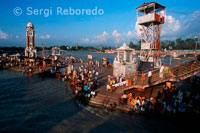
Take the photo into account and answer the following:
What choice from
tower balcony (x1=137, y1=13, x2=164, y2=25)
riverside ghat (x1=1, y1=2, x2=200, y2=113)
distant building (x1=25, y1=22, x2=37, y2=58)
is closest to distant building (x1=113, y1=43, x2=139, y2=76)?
riverside ghat (x1=1, y1=2, x2=200, y2=113)

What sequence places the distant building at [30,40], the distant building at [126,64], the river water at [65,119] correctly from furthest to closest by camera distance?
the distant building at [30,40] → the distant building at [126,64] → the river water at [65,119]

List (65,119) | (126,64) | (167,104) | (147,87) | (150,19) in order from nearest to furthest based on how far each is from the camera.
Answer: (167,104)
(65,119)
(147,87)
(126,64)
(150,19)

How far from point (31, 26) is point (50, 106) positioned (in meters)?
46.7

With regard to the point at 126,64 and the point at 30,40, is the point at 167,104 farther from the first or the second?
the point at 30,40

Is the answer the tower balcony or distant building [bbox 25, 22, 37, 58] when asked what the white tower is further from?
distant building [bbox 25, 22, 37, 58]

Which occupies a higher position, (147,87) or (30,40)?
(30,40)

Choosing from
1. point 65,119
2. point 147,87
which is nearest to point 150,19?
point 147,87

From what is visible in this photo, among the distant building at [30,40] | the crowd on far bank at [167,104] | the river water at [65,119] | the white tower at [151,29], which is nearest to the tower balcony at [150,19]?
the white tower at [151,29]

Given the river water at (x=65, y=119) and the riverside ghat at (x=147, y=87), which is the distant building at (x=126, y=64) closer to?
the riverside ghat at (x=147, y=87)

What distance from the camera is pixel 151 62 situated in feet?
72.7

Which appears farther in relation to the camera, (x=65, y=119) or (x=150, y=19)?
(x=150, y=19)

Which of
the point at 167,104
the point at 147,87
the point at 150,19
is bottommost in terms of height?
the point at 167,104

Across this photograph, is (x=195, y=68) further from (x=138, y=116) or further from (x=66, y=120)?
(x=66, y=120)

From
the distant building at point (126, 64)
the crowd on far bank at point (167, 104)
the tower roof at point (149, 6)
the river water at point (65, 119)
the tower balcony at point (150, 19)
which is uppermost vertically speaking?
the tower roof at point (149, 6)
